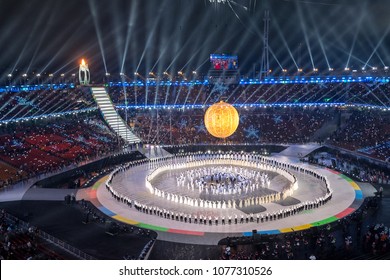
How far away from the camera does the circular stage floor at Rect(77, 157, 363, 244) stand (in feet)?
84.9

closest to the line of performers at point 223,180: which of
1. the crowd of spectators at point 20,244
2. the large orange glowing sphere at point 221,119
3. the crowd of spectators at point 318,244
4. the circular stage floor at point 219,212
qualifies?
the circular stage floor at point 219,212

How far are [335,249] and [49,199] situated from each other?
22811 mm

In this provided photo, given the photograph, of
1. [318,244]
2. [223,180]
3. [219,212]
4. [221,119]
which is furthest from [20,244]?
[223,180]

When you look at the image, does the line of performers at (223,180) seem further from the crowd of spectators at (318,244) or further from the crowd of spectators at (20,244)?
the crowd of spectators at (20,244)

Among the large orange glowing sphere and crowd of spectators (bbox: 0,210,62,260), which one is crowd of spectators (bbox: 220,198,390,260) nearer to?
crowd of spectators (bbox: 0,210,62,260)

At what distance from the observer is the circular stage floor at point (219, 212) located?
2589 cm

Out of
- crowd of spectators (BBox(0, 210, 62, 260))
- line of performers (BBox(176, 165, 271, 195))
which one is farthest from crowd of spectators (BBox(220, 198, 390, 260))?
line of performers (BBox(176, 165, 271, 195))

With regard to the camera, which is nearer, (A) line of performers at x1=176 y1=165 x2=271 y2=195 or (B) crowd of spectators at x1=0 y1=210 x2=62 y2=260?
(B) crowd of spectators at x1=0 y1=210 x2=62 y2=260

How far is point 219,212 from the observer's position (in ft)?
99.2

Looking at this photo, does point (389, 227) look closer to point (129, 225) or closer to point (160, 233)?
point (160, 233)

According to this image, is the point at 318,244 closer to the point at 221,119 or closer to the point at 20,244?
the point at 221,119

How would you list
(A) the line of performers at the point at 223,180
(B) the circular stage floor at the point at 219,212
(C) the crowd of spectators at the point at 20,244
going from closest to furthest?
(C) the crowd of spectators at the point at 20,244 → (B) the circular stage floor at the point at 219,212 → (A) the line of performers at the point at 223,180

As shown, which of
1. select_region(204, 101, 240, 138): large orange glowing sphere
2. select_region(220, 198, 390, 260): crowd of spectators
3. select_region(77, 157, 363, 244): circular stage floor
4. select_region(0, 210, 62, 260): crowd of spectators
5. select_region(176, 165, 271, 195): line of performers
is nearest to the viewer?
select_region(0, 210, 62, 260): crowd of spectators
